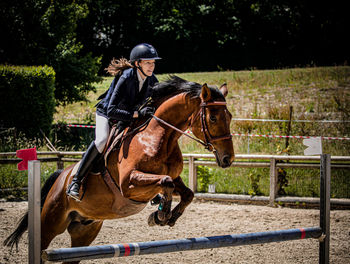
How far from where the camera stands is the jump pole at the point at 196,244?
229cm

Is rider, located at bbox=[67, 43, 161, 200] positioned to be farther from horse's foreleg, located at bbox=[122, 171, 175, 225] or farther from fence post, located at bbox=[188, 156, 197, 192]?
fence post, located at bbox=[188, 156, 197, 192]

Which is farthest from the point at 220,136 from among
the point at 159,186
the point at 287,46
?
the point at 287,46

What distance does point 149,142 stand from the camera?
3293mm

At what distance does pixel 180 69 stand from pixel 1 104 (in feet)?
60.3

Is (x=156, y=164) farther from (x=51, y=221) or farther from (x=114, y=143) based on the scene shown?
(x=51, y=221)

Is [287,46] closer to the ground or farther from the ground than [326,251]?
farther from the ground

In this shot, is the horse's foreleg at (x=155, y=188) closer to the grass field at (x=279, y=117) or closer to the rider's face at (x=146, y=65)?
the rider's face at (x=146, y=65)

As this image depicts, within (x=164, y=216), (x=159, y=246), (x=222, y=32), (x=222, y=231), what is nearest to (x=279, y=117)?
(x=222, y=231)

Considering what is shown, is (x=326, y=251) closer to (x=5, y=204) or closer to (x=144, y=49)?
(x=144, y=49)

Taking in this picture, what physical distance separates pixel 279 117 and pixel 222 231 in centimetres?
643

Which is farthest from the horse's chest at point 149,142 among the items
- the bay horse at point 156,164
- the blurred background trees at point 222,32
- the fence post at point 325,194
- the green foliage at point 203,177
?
the blurred background trees at point 222,32

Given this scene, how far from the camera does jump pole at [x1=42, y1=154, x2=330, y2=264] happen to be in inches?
90.1

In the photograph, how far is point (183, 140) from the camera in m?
11.5

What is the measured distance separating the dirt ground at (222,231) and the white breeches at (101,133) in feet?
5.94
